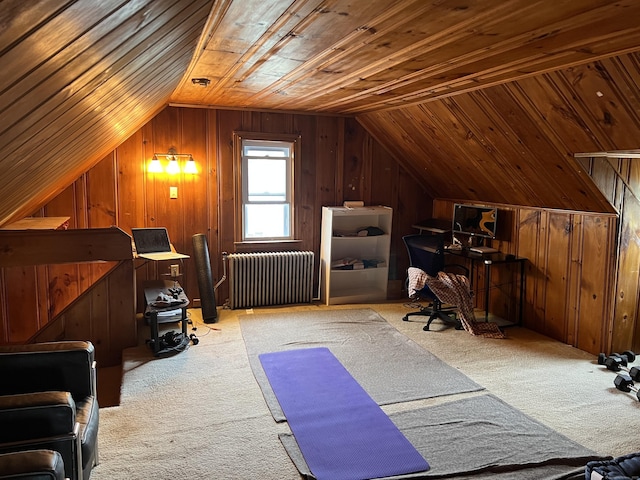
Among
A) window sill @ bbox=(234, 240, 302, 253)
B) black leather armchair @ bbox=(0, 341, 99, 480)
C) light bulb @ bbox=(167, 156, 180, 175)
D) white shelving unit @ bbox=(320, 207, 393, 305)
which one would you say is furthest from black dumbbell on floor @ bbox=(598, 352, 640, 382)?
light bulb @ bbox=(167, 156, 180, 175)

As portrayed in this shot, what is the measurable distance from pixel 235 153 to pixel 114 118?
249 cm

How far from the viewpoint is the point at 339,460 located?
2.70m

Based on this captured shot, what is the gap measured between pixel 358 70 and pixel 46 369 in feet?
8.84

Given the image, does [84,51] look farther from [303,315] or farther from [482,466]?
[303,315]

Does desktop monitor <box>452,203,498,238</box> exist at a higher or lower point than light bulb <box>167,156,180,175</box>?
lower

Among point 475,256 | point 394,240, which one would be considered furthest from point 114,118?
point 394,240

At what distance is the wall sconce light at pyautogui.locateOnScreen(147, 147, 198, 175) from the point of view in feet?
17.1

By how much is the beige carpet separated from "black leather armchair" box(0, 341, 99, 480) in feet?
1.31

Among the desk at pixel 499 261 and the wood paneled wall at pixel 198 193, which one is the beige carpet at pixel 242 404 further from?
the wood paneled wall at pixel 198 193

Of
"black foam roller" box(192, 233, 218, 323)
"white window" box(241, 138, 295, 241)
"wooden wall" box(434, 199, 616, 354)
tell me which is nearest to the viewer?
"wooden wall" box(434, 199, 616, 354)

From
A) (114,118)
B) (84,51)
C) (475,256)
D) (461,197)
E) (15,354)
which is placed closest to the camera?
(84,51)

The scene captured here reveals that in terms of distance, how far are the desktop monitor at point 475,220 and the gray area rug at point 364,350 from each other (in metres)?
1.47

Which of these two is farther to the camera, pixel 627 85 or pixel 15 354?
pixel 627 85

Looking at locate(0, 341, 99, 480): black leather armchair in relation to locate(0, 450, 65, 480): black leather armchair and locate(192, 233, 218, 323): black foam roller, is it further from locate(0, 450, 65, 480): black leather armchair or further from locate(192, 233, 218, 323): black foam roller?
locate(192, 233, 218, 323): black foam roller
